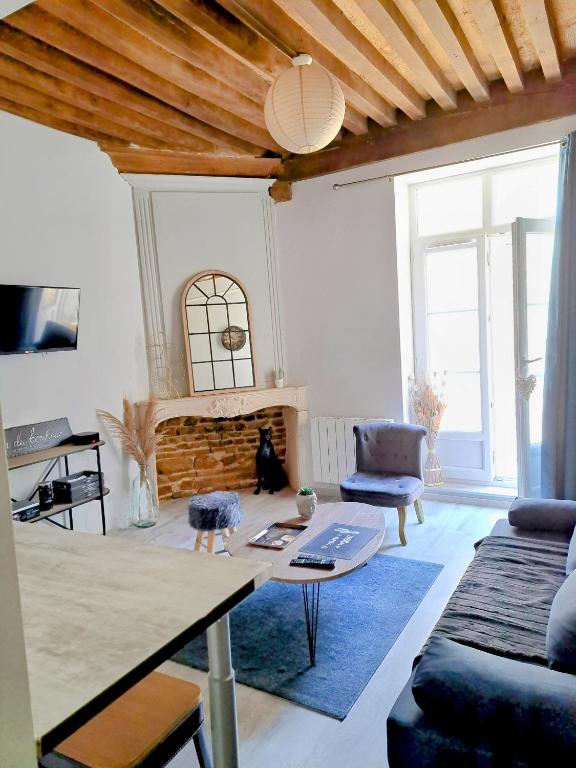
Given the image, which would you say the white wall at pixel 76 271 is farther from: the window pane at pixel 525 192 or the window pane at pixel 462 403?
the window pane at pixel 525 192

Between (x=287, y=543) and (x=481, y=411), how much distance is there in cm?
262

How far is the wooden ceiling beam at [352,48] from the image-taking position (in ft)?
8.73

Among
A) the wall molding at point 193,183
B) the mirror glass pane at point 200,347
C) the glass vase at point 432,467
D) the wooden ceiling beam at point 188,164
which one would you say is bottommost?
the glass vase at point 432,467

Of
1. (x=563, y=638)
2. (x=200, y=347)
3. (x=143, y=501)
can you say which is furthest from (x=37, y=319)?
(x=563, y=638)

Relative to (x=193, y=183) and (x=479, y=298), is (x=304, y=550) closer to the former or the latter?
(x=479, y=298)

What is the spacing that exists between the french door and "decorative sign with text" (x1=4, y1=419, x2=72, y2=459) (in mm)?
3346

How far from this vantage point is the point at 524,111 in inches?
151

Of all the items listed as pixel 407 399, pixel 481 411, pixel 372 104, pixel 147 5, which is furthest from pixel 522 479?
pixel 147 5

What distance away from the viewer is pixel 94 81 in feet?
10.8

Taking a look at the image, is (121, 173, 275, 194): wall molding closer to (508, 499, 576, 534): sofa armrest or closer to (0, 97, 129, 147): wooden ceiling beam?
(0, 97, 129, 147): wooden ceiling beam

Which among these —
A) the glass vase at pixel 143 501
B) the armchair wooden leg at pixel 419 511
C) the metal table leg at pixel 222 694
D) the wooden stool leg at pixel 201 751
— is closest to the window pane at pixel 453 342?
the armchair wooden leg at pixel 419 511

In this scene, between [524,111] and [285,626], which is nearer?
[285,626]

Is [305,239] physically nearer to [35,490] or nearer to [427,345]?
[427,345]

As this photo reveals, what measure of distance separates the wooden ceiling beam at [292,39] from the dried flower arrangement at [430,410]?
2.30m
